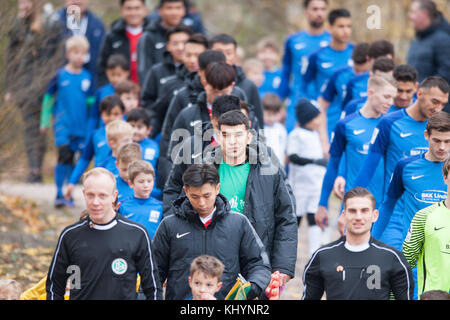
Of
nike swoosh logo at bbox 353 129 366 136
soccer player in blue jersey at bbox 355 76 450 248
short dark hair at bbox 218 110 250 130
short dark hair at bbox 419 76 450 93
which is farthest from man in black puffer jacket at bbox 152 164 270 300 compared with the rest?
nike swoosh logo at bbox 353 129 366 136

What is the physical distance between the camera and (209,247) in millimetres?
6387

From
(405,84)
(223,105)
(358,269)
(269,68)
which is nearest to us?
(358,269)

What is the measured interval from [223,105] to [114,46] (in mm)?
5915

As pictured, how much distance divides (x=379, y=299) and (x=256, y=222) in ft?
4.45

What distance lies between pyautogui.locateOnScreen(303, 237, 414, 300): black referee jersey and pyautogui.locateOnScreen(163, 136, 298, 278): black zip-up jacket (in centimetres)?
87

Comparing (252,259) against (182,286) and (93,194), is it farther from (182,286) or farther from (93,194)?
(93,194)

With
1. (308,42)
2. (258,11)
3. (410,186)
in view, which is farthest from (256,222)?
(258,11)

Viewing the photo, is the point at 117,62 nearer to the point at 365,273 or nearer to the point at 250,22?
the point at 365,273

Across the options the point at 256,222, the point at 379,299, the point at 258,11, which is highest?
the point at 258,11

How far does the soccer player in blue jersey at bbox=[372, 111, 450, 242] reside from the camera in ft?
23.7

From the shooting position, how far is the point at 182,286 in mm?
6359

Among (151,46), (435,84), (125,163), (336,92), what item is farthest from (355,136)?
(151,46)

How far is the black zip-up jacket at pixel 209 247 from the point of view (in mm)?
6379

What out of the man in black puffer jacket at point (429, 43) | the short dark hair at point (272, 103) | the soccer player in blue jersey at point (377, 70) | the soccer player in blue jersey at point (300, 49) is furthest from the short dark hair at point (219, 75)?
the soccer player in blue jersey at point (300, 49)
